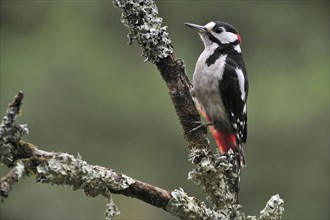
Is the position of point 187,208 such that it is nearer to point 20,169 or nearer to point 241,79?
point 20,169

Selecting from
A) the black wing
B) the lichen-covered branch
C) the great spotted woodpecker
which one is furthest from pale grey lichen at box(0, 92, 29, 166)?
the black wing

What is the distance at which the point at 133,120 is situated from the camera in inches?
308

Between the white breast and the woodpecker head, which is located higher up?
the woodpecker head

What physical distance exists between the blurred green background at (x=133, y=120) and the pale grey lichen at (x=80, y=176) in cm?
427

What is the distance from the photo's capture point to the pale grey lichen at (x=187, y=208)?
298cm

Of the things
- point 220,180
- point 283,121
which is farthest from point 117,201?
point 220,180

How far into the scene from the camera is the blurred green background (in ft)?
24.2

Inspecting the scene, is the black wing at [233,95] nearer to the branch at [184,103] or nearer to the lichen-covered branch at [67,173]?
the branch at [184,103]

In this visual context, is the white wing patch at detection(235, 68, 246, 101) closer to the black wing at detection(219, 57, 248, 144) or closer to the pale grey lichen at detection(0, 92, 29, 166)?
the black wing at detection(219, 57, 248, 144)

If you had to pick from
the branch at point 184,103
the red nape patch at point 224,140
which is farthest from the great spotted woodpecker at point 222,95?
the branch at point 184,103

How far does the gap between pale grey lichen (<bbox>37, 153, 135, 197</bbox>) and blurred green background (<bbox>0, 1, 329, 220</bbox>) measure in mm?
4274

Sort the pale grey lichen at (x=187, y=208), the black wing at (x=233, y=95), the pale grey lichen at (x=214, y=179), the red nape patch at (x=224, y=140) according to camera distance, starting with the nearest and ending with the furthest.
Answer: the pale grey lichen at (x=187, y=208) < the pale grey lichen at (x=214, y=179) < the red nape patch at (x=224, y=140) < the black wing at (x=233, y=95)

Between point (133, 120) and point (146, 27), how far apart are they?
4546mm

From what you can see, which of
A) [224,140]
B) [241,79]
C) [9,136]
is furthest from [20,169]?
[241,79]
